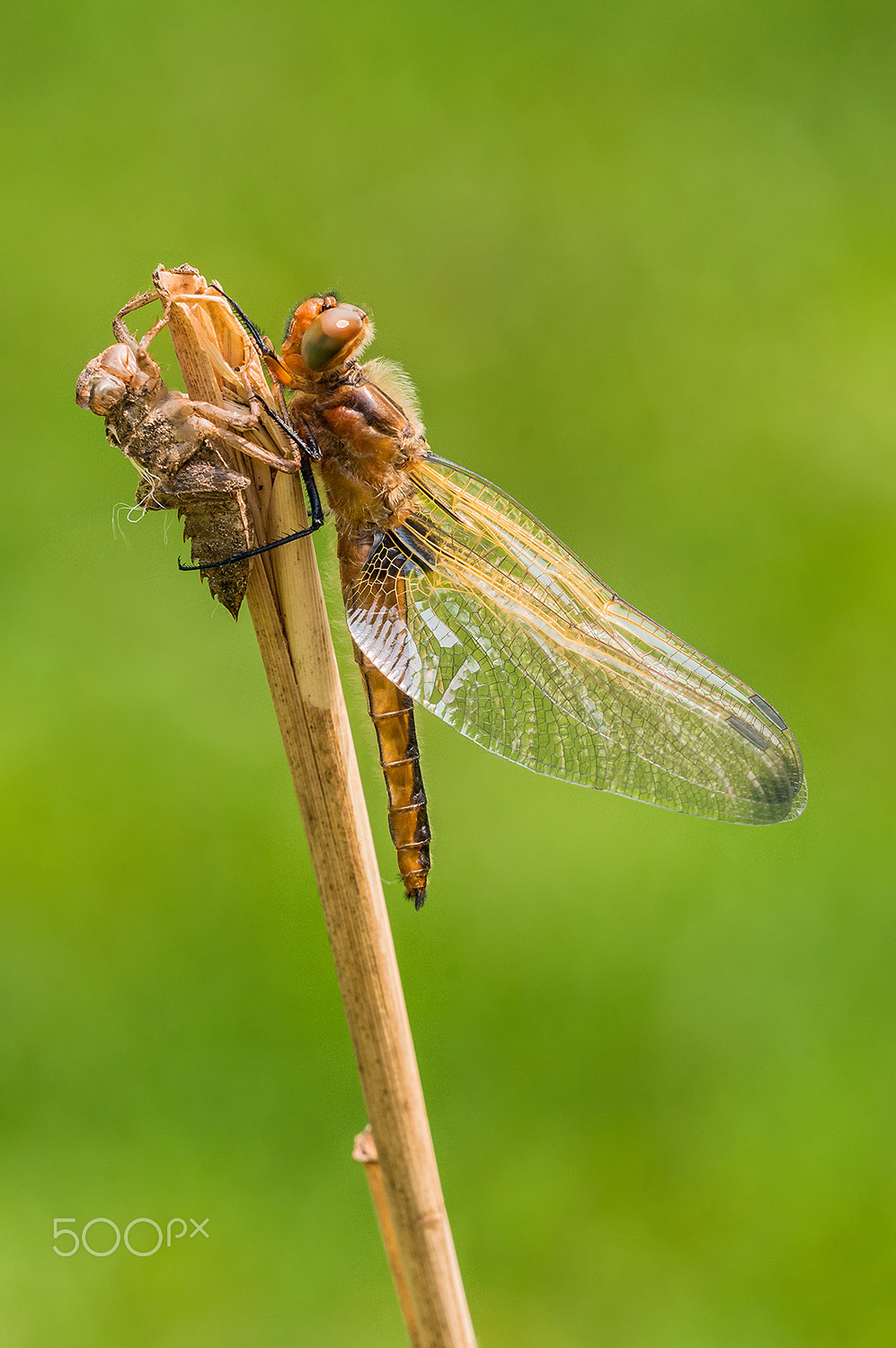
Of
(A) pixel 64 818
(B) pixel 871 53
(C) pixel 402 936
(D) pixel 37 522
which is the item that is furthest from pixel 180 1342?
(B) pixel 871 53

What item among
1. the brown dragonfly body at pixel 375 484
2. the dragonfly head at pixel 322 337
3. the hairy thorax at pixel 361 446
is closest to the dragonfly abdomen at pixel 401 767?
the brown dragonfly body at pixel 375 484

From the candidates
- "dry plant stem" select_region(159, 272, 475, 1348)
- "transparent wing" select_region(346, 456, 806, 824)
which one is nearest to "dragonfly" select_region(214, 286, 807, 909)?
"transparent wing" select_region(346, 456, 806, 824)

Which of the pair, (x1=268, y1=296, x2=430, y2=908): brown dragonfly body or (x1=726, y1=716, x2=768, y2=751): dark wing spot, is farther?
(x1=726, y1=716, x2=768, y2=751): dark wing spot

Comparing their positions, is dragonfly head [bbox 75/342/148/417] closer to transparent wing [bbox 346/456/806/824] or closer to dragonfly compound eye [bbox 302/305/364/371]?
dragonfly compound eye [bbox 302/305/364/371]

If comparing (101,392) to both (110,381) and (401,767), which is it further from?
(401,767)

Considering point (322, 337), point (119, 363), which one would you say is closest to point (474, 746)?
point (322, 337)

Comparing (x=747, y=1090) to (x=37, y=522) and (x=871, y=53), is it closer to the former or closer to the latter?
(x=37, y=522)
